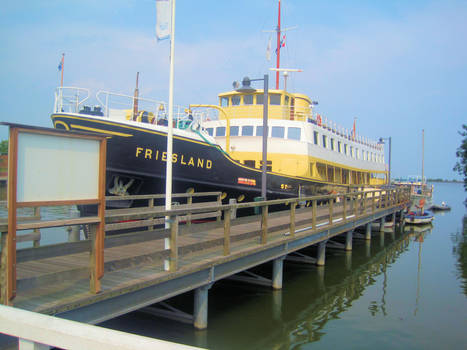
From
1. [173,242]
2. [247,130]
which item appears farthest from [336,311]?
[247,130]

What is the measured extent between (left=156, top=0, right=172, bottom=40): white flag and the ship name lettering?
16.0 ft

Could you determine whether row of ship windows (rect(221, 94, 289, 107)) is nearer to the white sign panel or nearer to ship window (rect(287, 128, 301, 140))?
ship window (rect(287, 128, 301, 140))

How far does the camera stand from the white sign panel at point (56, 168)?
135 inches

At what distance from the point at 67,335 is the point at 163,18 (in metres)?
5.52

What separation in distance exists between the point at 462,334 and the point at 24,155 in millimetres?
7594

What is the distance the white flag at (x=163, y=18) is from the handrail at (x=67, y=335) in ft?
17.0

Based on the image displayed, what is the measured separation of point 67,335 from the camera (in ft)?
5.92

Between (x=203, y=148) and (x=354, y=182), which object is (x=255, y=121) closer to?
(x=203, y=148)

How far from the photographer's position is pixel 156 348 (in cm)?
162

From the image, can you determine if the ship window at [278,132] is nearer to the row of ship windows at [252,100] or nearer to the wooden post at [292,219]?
the row of ship windows at [252,100]

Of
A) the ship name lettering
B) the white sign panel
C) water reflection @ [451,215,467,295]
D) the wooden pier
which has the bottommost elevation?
water reflection @ [451,215,467,295]

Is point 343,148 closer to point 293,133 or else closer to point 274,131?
point 293,133

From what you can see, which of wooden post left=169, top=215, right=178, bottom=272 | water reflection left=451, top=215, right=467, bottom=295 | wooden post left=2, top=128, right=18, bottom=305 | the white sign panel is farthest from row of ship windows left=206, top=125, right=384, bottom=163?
wooden post left=2, top=128, right=18, bottom=305

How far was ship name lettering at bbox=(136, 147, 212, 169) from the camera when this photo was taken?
10.8m
